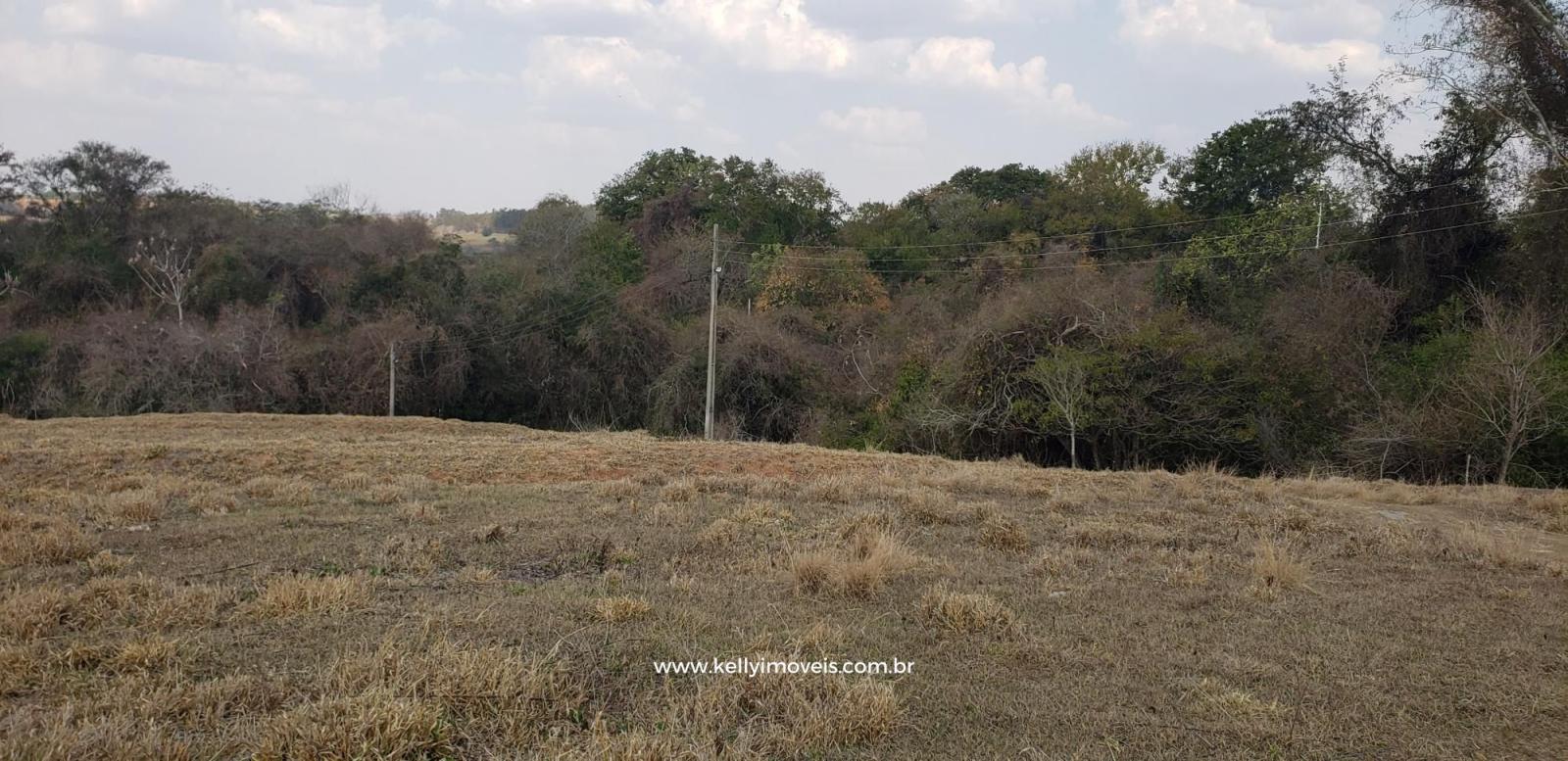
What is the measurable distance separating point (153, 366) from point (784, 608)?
3663 cm

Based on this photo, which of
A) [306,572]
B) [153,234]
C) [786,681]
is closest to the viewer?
[786,681]

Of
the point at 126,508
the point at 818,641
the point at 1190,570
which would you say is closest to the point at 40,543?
the point at 126,508

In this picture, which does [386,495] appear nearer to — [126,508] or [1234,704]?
[126,508]

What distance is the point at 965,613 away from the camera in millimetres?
5488

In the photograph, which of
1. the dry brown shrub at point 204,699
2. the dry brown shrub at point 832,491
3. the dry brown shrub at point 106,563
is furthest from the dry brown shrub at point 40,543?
the dry brown shrub at point 832,491

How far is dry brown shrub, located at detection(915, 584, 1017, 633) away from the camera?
5.39 m

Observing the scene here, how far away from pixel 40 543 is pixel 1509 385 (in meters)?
23.1

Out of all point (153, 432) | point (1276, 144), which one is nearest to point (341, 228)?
point (153, 432)

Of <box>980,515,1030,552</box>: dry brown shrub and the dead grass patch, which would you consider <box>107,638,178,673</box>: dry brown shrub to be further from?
<box>980,515,1030,552</box>: dry brown shrub

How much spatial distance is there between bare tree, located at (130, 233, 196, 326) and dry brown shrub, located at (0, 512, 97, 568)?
36.4 metres

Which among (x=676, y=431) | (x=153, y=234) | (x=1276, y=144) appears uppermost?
(x=1276, y=144)

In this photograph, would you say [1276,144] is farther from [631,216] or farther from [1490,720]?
[1490,720]

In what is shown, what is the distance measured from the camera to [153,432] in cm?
1977

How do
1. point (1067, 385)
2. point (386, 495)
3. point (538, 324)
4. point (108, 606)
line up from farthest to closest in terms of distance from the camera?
point (538, 324)
point (1067, 385)
point (386, 495)
point (108, 606)
